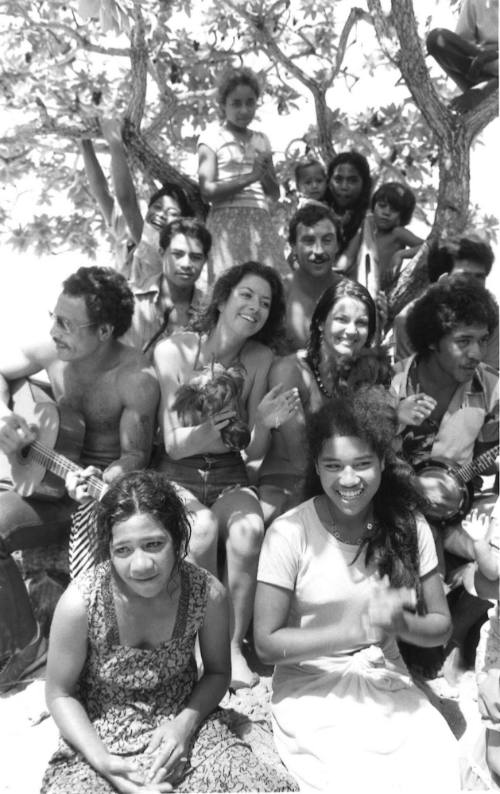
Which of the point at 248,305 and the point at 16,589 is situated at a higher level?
the point at 248,305

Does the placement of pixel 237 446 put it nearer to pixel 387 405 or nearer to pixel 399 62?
pixel 387 405

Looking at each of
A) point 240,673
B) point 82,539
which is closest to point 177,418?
point 82,539

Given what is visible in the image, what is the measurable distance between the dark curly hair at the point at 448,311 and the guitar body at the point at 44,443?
154cm

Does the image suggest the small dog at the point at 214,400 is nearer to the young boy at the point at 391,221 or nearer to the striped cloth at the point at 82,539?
the striped cloth at the point at 82,539

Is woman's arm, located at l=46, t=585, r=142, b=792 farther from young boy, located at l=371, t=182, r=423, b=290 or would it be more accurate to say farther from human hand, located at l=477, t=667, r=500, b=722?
young boy, located at l=371, t=182, r=423, b=290

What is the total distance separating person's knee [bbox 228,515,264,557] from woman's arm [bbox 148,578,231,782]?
27.8 inches

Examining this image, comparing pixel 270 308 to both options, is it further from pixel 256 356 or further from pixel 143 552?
pixel 143 552

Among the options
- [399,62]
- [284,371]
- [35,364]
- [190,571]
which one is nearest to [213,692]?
[190,571]

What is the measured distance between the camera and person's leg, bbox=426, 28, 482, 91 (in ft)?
19.3

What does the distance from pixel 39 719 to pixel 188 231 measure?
2527mm

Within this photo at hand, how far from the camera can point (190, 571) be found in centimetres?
283

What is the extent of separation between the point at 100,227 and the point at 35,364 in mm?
4421

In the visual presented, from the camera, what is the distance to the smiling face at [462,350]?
3.86 m

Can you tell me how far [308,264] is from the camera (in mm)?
4848
